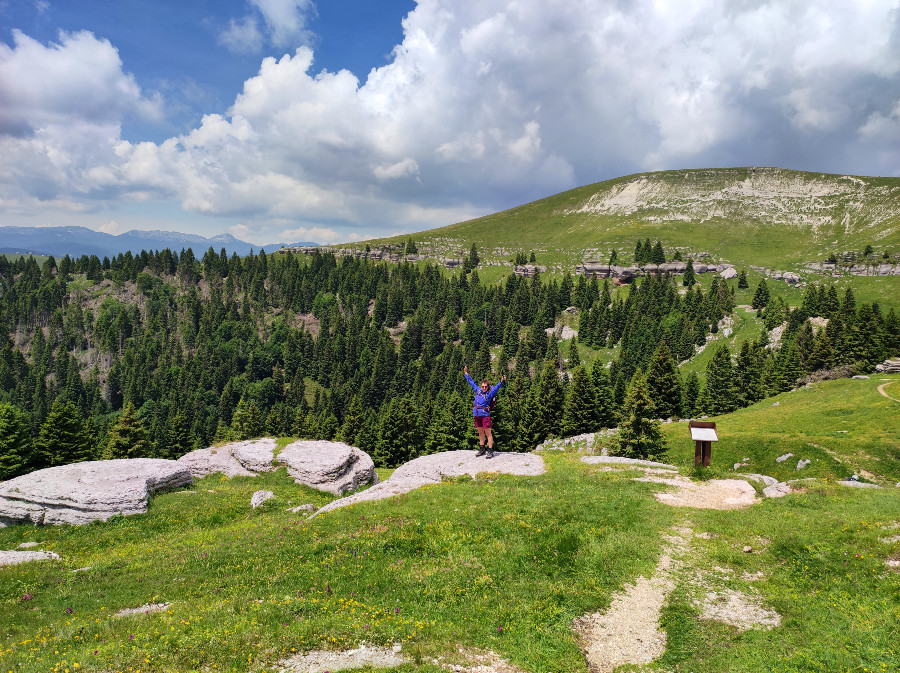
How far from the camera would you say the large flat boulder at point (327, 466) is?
3559cm

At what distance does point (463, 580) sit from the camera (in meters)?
14.1

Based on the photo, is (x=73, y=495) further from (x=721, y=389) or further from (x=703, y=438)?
(x=721, y=389)

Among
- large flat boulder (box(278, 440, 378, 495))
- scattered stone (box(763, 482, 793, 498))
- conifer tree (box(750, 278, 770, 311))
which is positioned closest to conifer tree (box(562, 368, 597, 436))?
large flat boulder (box(278, 440, 378, 495))

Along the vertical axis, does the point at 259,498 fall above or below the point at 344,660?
below

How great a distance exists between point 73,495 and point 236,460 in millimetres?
13909

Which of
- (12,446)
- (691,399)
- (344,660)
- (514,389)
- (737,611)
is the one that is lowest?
(691,399)

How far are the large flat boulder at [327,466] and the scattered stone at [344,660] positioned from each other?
1025 inches

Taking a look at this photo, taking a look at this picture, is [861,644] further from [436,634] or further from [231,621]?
[231,621]

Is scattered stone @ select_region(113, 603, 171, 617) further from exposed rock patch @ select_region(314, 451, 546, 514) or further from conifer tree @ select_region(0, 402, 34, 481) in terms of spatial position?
conifer tree @ select_region(0, 402, 34, 481)

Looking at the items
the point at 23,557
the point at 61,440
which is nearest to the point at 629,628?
the point at 23,557

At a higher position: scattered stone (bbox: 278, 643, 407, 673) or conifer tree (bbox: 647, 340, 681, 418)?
scattered stone (bbox: 278, 643, 407, 673)

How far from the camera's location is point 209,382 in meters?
197

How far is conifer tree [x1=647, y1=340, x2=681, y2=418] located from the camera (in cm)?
8500

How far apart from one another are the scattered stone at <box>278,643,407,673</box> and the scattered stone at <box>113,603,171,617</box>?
22.0ft
